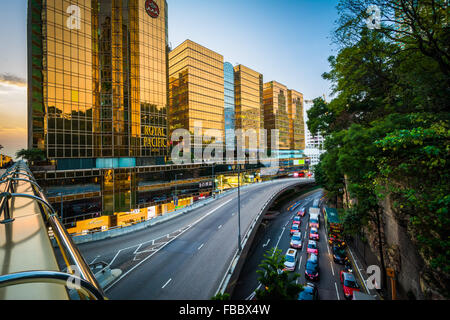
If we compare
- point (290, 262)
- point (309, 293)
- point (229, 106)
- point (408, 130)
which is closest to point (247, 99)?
point (229, 106)

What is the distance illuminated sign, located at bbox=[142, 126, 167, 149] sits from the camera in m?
37.0

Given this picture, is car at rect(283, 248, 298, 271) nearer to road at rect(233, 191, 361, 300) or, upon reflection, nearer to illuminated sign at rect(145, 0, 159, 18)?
road at rect(233, 191, 361, 300)

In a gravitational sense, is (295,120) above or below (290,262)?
above

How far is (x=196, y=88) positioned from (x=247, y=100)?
2445 centimetres

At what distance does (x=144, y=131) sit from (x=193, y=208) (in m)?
18.9

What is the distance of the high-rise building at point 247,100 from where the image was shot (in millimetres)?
68375

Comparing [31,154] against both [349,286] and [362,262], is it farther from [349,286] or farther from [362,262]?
[362,262]

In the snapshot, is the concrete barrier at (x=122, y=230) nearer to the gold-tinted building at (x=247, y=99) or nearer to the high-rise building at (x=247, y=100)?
the high-rise building at (x=247, y=100)

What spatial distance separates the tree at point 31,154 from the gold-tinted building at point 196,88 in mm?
31301

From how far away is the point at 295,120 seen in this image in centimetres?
9675

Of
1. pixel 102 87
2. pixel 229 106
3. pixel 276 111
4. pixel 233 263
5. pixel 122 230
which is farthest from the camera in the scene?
pixel 276 111

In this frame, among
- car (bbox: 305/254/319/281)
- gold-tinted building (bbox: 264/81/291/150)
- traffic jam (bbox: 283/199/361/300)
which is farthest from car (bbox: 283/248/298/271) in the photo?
gold-tinted building (bbox: 264/81/291/150)

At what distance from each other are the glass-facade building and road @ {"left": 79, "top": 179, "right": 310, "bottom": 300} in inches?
1603
